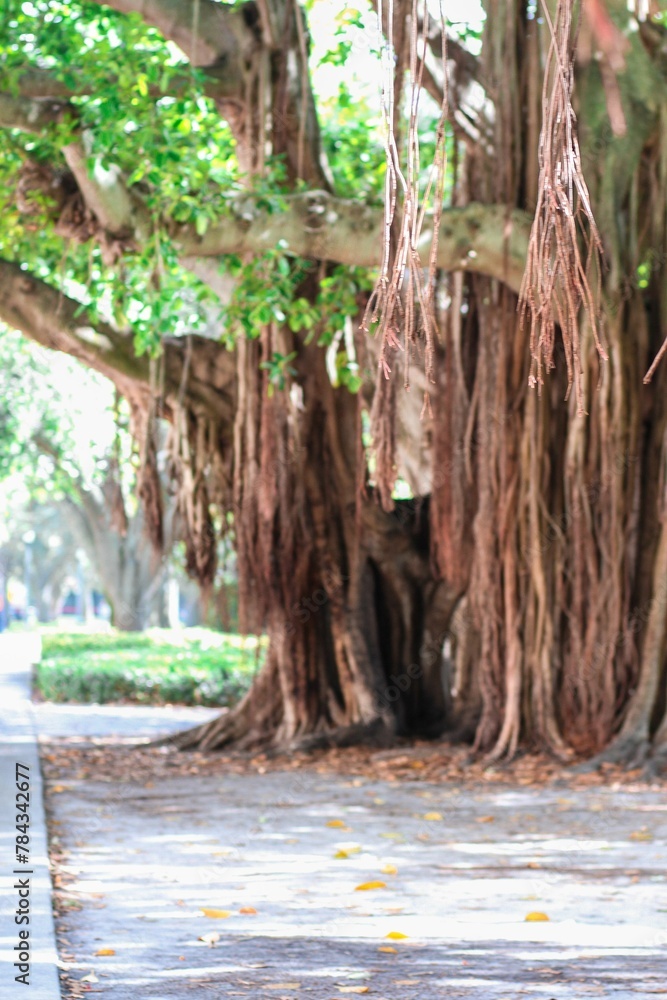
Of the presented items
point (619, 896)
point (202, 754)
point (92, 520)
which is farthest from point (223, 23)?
point (92, 520)

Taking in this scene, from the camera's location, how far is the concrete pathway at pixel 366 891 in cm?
328

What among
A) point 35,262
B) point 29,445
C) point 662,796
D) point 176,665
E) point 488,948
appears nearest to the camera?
point 488,948

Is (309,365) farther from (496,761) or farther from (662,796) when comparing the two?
(662,796)

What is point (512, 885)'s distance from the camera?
173 inches

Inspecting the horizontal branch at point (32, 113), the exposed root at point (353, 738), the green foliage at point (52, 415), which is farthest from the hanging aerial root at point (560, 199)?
the green foliage at point (52, 415)

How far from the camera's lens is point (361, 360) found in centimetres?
771

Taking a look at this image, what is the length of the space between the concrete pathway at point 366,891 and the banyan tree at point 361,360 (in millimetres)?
1458

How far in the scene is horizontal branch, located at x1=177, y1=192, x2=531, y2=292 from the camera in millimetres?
6793

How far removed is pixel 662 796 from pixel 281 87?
4728mm

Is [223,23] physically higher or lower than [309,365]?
higher

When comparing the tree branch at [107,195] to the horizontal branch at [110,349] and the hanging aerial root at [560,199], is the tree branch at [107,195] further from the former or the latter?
the hanging aerial root at [560,199]

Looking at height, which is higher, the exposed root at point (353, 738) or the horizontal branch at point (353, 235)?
the horizontal branch at point (353, 235)

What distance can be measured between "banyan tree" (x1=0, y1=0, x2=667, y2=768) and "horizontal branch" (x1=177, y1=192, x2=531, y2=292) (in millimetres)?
15

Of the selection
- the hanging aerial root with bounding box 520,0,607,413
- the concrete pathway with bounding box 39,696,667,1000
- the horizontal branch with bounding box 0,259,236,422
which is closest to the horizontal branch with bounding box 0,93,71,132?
the horizontal branch with bounding box 0,259,236,422
